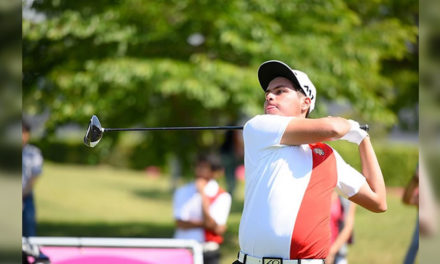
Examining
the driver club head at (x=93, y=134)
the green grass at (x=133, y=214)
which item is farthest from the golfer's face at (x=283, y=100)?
the green grass at (x=133, y=214)

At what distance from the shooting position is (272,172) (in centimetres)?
283

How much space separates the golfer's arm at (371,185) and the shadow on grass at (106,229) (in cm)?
991

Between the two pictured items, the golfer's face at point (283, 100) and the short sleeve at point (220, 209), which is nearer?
the golfer's face at point (283, 100)

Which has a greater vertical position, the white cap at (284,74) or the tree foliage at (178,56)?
the tree foliage at (178,56)

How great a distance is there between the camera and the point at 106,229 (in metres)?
13.9

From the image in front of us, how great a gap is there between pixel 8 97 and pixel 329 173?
1.82 m

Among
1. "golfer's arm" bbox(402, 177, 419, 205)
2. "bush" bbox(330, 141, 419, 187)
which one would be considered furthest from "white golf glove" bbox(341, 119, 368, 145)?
"bush" bbox(330, 141, 419, 187)

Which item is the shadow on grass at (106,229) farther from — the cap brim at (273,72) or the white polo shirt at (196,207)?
the cap brim at (273,72)

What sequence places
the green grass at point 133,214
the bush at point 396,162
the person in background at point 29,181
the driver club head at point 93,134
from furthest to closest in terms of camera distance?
the bush at point 396,162 → the green grass at point 133,214 → the person in background at point 29,181 → the driver club head at point 93,134

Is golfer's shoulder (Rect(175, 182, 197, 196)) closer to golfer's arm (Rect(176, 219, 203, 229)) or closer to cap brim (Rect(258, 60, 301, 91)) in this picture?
golfer's arm (Rect(176, 219, 203, 229))

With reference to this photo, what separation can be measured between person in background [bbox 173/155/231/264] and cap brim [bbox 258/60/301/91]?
9.90 feet

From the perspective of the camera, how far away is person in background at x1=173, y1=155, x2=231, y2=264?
602 centimetres

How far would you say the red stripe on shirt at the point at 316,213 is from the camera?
278 cm

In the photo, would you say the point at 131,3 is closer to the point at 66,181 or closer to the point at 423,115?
the point at 423,115
